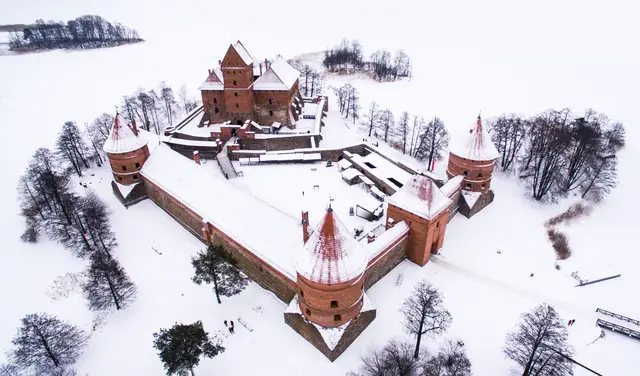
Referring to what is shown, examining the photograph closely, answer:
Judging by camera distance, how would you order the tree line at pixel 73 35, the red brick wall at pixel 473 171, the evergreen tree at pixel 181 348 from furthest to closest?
the tree line at pixel 73 35
the red brick wall at pixel 473 171
the evergreen tree at pixel 181 348

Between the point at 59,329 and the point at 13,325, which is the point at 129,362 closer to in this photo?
the point at 59,329

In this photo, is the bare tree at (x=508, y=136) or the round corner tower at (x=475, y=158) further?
the bare tree at (x=508, y=136)

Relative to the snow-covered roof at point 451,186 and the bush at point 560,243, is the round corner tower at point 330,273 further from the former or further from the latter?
the bush at point 560,243

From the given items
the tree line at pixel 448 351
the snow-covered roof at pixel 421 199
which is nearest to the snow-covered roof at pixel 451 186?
the snow-covered roof at pixel 421 199

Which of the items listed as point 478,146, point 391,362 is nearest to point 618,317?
point 478,146

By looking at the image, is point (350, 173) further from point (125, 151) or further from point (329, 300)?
point (125, 151)

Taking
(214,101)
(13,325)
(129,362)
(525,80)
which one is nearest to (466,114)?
(525,80)

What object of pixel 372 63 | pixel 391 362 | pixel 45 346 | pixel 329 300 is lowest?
pixel 391 362
